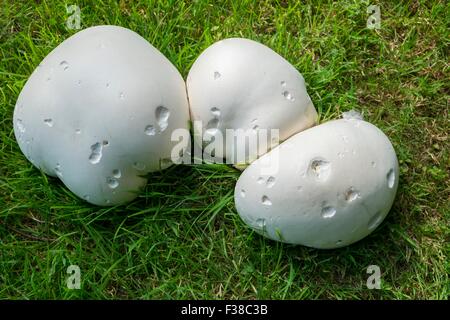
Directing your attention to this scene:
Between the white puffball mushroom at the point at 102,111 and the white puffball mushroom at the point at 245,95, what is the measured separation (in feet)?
0.30

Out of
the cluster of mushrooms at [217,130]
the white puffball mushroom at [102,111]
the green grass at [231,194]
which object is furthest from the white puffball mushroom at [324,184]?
the white puffball mushroom at [102,111]

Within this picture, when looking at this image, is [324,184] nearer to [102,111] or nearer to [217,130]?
[217,130]

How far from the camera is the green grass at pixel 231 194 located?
89.7 inches

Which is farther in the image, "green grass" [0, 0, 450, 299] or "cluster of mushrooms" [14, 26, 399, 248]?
"green grass" [0, 0, 450, 299]

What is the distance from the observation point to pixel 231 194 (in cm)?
233

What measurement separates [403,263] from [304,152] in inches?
25.9

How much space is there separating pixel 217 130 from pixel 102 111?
1.33ft

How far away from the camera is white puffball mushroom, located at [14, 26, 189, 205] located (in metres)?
2.01

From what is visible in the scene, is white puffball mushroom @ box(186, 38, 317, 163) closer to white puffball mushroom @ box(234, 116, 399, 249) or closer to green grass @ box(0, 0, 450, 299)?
white puffball mushroom @ box(234, 116, 399, 249)

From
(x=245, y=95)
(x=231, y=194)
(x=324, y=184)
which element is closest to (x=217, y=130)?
(x=245, y=95)

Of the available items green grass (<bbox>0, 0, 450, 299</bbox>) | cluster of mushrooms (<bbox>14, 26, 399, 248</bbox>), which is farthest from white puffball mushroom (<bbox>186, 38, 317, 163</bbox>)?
green grass (<bbox>0, 0, 450, 299</bbox>)

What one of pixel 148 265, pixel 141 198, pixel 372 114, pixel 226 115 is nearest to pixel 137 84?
pixel 226 115

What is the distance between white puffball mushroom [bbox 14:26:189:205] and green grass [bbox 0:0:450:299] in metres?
0.21

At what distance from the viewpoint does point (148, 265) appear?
2.30 meters
